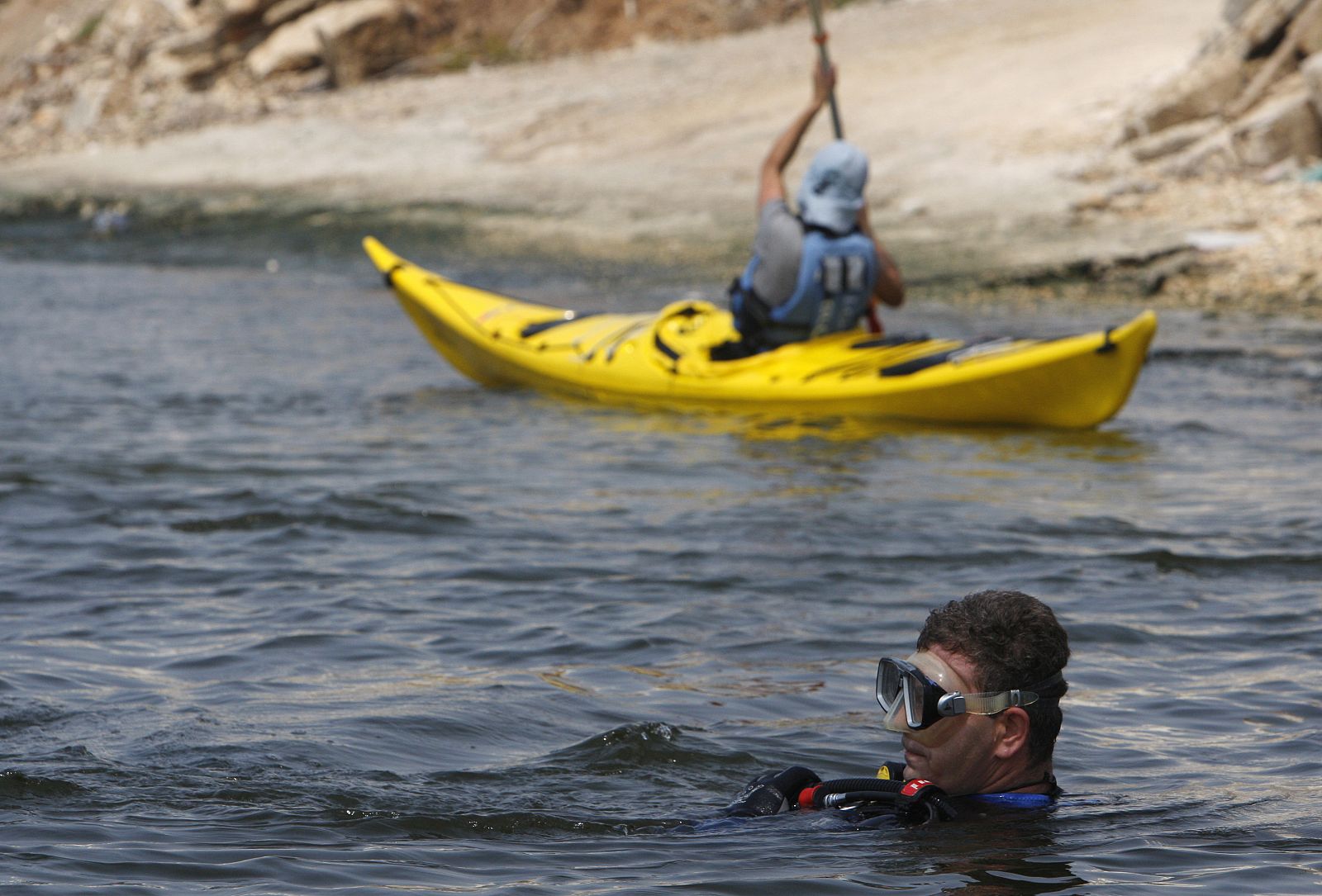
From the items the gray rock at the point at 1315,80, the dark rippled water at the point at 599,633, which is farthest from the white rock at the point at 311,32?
the dark rippled water at the point at 599,633

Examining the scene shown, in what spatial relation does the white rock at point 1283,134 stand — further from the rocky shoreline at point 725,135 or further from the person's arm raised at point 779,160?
the person's arm raised at point 779,160

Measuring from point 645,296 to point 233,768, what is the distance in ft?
35.8

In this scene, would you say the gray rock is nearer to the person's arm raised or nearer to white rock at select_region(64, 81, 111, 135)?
the person's arm raised

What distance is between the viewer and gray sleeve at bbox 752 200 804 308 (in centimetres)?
833

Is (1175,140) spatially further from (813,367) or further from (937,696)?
(937,696)

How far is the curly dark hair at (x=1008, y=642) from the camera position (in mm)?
2908

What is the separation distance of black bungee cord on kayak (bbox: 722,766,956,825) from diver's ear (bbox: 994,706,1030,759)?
0.43ft

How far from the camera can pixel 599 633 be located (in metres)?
5.02

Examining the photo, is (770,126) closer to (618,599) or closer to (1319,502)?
(1319,502)

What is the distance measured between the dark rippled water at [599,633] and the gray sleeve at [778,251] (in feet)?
2.29

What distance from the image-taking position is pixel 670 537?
624 cm

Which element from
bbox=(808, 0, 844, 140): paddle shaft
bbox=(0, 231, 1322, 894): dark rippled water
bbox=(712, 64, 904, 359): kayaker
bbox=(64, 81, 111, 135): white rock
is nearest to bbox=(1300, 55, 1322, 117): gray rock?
bbox=(0, 231, 1322, 894): dark rippled water

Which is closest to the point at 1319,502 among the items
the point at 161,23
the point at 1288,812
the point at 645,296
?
the point at 1288,812

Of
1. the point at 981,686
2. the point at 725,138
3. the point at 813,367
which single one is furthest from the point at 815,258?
the point at 725,138
